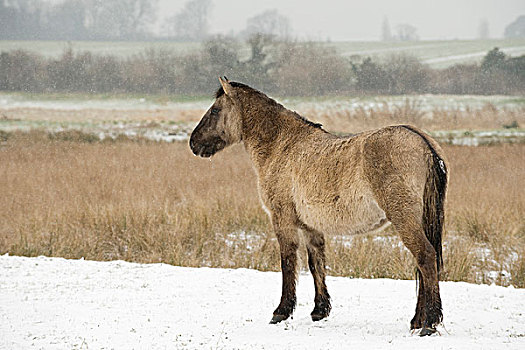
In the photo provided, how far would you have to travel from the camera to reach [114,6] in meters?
44.3

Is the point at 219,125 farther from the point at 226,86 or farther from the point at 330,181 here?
the point at 330,181

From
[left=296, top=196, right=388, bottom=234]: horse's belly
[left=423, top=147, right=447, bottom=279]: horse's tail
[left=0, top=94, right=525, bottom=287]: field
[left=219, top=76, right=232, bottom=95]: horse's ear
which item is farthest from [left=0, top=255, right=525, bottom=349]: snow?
[left=219, top=76, right=232, bottom=95]: horse's ear

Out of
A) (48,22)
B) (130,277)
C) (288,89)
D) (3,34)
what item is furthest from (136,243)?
(48,22)

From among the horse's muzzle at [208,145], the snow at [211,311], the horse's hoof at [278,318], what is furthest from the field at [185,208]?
the horse's muzzle at [208,145]

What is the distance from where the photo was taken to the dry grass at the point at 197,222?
27.3 feet

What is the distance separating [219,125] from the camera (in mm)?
5598

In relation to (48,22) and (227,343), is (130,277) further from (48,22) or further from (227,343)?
(48,22)

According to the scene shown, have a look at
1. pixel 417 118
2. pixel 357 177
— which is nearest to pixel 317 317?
pixel 357 177

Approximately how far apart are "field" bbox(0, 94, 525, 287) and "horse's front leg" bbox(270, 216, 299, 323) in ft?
9.48

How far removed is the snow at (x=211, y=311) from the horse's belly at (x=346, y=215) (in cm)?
90

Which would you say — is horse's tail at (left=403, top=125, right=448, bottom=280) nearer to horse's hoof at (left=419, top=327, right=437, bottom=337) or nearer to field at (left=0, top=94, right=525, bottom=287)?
horse's hoof at (left=419, top=327, right=437, bottom=337)

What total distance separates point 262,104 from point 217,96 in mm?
476

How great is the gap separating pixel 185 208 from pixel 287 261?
5.73m

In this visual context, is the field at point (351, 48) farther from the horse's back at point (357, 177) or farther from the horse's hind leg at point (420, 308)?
the horse's hind leg at point (420, 308)
